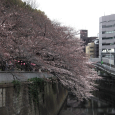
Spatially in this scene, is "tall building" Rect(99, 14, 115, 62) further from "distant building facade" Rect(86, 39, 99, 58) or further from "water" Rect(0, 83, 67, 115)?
"water" Rect(0, 83, 67, 115)

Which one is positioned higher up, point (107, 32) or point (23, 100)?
point (107, 32)

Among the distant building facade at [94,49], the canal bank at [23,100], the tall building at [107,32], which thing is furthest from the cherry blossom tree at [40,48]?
the distant building facade at [94,49]

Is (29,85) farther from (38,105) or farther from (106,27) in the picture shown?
(106,27)

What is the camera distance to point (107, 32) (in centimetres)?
7369

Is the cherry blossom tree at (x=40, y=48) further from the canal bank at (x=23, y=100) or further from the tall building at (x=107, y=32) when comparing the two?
the tall building at (x=107, y=32)

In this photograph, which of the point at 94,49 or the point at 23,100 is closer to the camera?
the point at 23,100

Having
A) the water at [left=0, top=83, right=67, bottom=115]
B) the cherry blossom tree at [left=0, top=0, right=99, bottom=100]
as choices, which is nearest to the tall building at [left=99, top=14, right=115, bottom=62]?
the cherry blossom tree at [left=0, top=0, right=99, bottom=100]

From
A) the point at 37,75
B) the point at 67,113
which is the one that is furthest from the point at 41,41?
the point at 67,113

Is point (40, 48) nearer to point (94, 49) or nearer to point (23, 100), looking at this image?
point (23, 100)

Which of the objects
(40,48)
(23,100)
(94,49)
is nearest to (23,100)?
(23,100)

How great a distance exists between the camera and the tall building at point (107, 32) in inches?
2852

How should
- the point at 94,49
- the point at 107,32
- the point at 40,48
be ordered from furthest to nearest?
the point at 94,49, the point at 107,32, the point at 40,48

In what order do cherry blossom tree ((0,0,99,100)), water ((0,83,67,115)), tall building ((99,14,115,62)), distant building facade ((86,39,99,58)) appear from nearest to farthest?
water ((0,83,67,115)) < cherry blossom tree ((0,0,99,100)) < tall building ((99,14,115,62)) < distant building facade ((86,39,99,58))

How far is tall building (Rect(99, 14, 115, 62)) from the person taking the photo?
238ft
